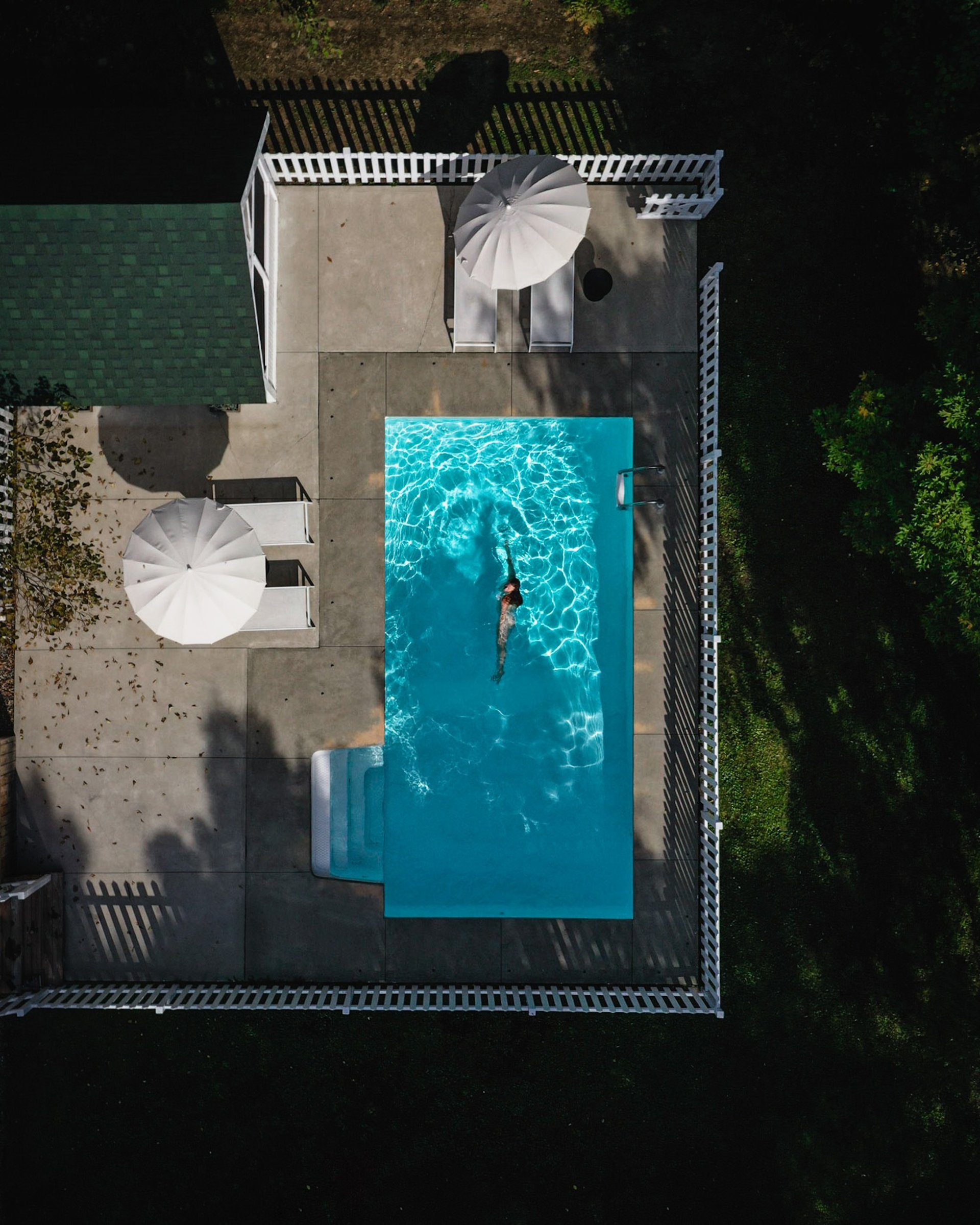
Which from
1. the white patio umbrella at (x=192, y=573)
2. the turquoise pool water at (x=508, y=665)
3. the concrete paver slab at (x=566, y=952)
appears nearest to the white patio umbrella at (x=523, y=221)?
the turquoise pool water at (x=508, y=665)

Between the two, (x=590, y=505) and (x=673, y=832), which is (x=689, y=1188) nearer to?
(x=673, y=832)

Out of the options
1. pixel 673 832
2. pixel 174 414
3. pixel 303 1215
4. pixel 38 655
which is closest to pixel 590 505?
pixel 673 832

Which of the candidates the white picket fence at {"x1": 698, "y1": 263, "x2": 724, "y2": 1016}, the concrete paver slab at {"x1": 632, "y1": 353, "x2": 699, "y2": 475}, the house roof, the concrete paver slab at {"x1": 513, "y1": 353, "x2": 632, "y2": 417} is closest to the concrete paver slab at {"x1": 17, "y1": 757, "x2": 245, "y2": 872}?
the house roof

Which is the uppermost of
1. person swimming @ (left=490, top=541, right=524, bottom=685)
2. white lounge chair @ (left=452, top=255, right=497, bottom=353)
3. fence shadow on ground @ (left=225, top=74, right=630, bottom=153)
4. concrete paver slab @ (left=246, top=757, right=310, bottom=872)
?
fence shadow on ground @ (left=225, top=74, right=630, bottom=153)

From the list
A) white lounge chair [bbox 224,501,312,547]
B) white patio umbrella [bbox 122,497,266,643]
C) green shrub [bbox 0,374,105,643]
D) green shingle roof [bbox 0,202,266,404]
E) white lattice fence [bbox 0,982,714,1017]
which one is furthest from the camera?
white lounge chair [bbox 224,501,312,547]

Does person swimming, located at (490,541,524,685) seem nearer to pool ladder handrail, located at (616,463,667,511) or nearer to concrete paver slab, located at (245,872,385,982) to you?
pool ladder handrail, located at (616,463,667,511)

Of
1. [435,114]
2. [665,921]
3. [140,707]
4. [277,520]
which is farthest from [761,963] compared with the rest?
[435,114]

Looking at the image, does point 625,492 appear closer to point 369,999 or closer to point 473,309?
point 473,309
